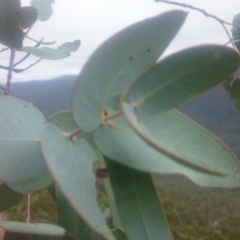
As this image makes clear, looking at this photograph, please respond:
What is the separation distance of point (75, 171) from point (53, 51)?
333 millimetres

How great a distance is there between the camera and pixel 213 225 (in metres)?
2.21

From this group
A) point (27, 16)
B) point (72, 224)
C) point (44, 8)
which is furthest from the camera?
point (44, 8)

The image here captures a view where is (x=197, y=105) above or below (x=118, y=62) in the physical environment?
below

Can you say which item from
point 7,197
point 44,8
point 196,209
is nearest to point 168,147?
point 7,197

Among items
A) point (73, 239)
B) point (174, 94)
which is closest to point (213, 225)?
point (73, 239)

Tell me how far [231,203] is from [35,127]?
2.83 meters

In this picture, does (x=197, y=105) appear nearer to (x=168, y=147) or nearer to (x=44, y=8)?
(x=44, y=8)

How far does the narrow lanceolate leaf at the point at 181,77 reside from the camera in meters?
0.25

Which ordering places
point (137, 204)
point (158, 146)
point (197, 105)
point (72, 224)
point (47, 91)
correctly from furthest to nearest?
point (197, 105) < point (47, 91) < point (72, 224) < point (137, 204) < point (158, 146)

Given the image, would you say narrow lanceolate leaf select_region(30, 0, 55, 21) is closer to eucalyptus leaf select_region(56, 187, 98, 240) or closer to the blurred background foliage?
eucalyptus leaf select_region(56, 187, 98, 240)

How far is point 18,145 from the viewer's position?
31 centimetres

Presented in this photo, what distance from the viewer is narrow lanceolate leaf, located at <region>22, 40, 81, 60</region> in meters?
0.53

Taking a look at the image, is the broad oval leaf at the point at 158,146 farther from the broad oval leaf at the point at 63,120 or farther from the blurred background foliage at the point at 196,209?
the blurred background foliage at the point at 196,209

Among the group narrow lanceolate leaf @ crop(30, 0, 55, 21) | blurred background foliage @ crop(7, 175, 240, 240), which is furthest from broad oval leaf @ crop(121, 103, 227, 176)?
blurred background foliage @ crop(7, 175, 240, 240)
